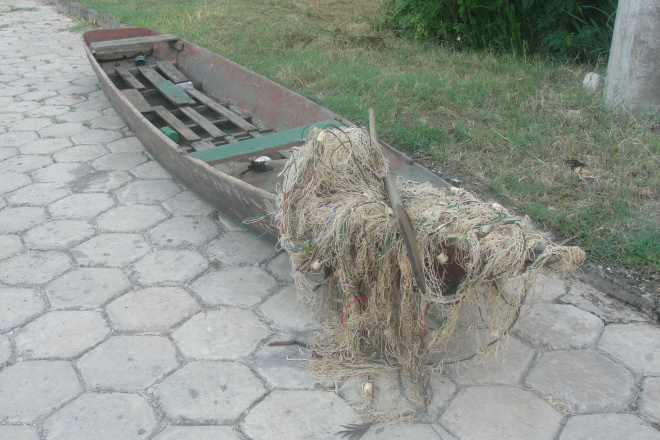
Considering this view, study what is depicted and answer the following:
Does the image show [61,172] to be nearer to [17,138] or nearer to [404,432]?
[17,138]

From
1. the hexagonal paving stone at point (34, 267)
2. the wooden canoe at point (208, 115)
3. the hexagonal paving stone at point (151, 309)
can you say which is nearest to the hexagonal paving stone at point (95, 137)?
the wooden canoe at point (208, 115)

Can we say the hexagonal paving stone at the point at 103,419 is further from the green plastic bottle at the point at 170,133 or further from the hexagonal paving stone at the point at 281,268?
the green plastic bottle at the point at 170,133

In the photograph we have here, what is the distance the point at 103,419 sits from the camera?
2266mm

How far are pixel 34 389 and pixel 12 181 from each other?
227 cm

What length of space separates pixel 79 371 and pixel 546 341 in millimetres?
2158

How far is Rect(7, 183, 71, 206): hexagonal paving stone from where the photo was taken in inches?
153

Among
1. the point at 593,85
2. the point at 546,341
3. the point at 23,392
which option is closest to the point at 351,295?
the point at 546,341

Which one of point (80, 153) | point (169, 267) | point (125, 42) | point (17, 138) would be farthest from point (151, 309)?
point (125, 42)

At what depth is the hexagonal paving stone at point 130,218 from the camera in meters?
3.60

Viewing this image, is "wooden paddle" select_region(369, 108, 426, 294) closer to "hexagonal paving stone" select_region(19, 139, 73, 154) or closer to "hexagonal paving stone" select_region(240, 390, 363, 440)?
"hexagonal paving stone" select_region(240, 390, 363, 440)

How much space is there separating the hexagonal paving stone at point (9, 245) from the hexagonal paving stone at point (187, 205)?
0.91 metres

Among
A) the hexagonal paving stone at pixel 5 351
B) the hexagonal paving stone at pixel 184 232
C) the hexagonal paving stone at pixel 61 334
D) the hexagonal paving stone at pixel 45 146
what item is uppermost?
the hexagonal paving stone at pixel 45 146

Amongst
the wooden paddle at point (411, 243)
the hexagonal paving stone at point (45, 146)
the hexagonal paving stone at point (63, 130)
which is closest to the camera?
the wooden paddle at point (411, 243)

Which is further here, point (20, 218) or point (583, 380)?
point (20, 218)
